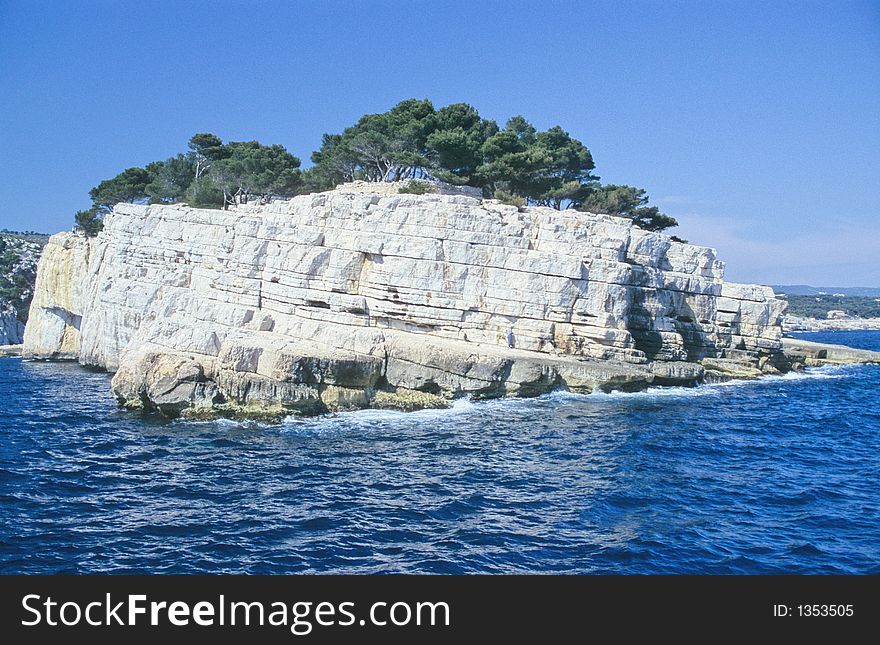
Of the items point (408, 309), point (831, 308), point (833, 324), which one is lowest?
point (408, 309)

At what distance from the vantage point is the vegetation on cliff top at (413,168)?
159ft

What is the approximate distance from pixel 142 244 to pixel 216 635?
40311mm

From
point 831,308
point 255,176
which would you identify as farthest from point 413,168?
point 831,308

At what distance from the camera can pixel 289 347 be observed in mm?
27531

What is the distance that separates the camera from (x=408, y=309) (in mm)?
31953

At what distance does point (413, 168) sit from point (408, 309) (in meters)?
21.3

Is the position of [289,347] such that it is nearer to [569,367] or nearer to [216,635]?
[569,367]

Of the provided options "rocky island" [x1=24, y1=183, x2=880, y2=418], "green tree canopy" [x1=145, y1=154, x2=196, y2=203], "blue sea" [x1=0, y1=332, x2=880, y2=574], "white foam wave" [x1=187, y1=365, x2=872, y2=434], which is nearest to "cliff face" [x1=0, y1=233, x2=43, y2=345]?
"green tree canopy" [x1=145, y1=154, x2=196, y2=203]

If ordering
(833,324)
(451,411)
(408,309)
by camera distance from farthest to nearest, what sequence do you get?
(833,324) → (408,309) → (451,411)

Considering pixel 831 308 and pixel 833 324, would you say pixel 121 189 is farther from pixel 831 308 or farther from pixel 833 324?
pixel 831 308

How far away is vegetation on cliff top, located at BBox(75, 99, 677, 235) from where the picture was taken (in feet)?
159

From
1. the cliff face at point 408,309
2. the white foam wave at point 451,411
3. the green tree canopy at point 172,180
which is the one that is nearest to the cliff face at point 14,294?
the green tree canopy at point 172,180

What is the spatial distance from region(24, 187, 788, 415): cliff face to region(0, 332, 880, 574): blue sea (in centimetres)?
191

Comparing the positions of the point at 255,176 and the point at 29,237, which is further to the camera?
the point at 29,237
